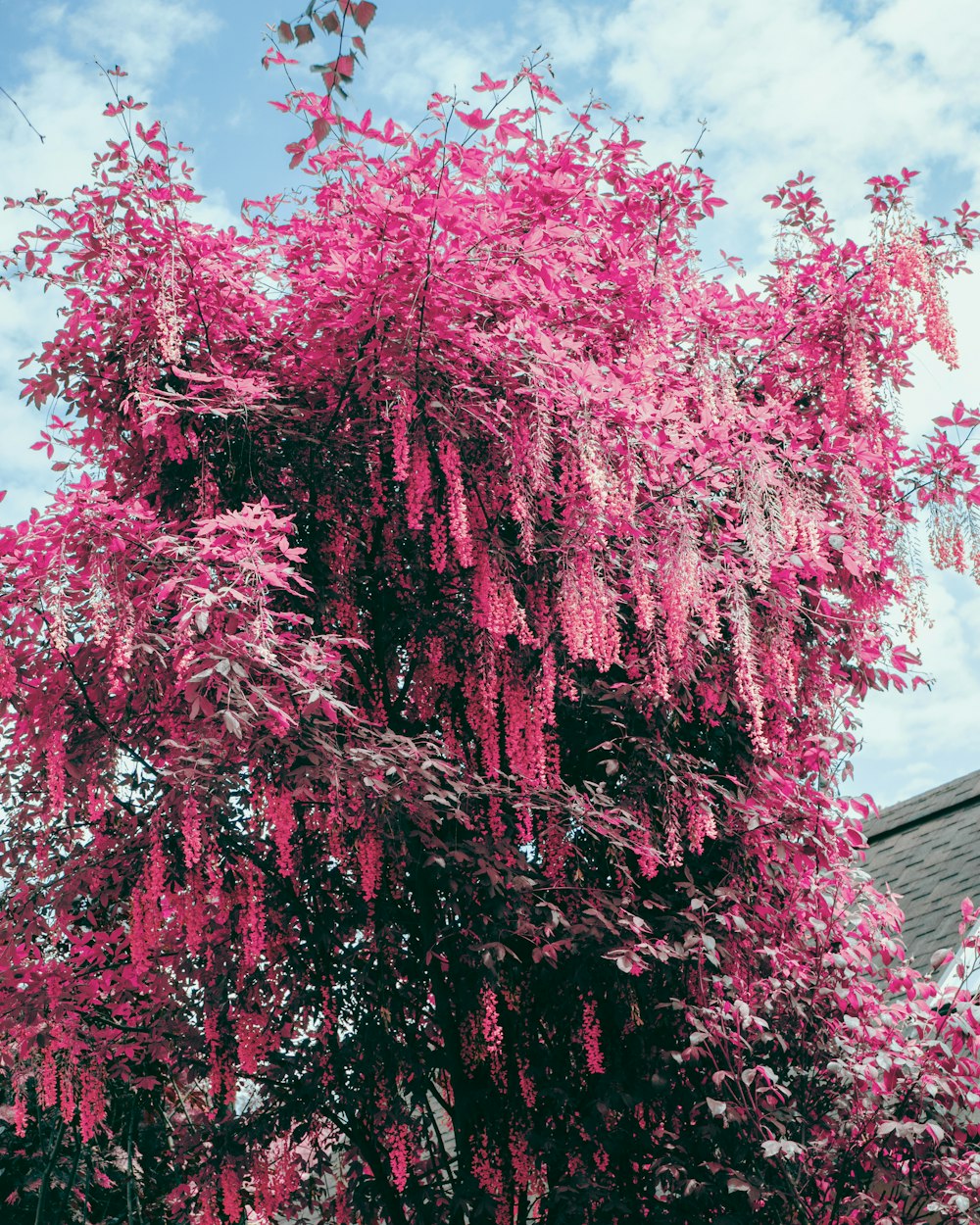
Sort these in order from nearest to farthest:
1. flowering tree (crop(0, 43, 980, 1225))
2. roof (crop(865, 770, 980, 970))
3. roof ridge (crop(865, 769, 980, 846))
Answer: flowering tree (crop(0, 43, 980, 1225)), roof (crop(865, 770, 980, 970)), roof ridge (crop(865, 769, 980, 846))

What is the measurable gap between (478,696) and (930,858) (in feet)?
15.1

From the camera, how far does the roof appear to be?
7234mm

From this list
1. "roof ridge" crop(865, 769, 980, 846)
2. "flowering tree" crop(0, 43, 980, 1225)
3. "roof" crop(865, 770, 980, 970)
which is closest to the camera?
"flowering tree" crop(0, 43, 980, 1225)

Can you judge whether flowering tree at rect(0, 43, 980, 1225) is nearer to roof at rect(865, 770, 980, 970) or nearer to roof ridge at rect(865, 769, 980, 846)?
roof at rect(865, 770, 980, 970)

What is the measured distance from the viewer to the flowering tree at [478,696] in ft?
15.3

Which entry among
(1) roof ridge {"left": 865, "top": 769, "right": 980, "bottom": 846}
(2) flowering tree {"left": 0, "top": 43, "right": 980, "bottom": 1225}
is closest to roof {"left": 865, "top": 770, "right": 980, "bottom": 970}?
(1) roof ridge {"left": 865, "top": 769, "right": 980, "bottom": 846}

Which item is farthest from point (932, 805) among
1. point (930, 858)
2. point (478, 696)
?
point (478, 696)

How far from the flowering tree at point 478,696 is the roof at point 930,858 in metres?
1.38

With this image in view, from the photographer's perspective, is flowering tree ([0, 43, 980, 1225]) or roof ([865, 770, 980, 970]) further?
roof ([865, 770, 980, 970])

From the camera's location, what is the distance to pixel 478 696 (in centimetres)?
525

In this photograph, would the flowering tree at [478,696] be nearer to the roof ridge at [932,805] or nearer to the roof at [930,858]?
the roof at [930,858]

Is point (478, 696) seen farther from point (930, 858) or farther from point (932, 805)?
point (932, 805)

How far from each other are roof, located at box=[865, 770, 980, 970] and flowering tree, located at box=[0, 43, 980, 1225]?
138 cm

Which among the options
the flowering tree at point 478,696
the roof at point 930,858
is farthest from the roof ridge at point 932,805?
the flowering tree at point 478,696
